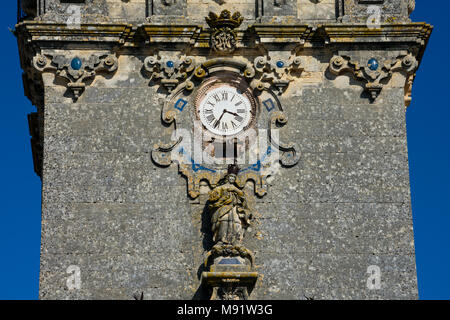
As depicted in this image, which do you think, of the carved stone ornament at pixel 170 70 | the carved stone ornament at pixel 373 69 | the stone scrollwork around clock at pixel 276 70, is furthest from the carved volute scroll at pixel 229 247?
the carved stone ornament at pixel 373 69

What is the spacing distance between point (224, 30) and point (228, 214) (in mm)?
3701

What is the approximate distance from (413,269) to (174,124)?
203 inches

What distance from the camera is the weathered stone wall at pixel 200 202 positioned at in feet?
109

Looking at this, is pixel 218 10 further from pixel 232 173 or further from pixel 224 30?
pixel 232 173

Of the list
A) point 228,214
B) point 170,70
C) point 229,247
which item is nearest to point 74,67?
point 170,70

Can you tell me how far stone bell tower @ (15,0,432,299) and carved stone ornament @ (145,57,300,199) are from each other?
3 cm

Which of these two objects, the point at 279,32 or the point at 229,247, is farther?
the point at 279,32

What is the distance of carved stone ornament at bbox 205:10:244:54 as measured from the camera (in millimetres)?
34594

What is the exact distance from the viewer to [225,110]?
34.5 meters

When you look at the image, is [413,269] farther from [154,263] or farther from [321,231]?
[154,263]

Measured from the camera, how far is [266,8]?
34969 mm

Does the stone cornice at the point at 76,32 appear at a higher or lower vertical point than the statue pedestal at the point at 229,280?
higher

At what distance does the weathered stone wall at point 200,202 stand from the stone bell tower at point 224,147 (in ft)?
0.08

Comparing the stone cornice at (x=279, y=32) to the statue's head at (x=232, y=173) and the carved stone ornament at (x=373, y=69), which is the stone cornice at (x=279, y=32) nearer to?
the carved stone ornament at (x=373, y=69)
